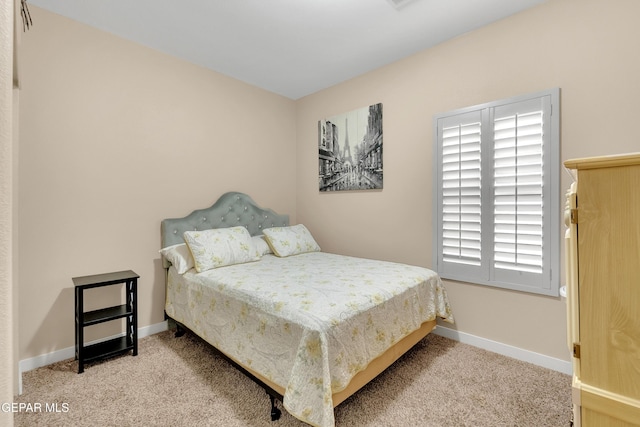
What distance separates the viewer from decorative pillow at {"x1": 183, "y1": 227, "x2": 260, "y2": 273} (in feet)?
8.19

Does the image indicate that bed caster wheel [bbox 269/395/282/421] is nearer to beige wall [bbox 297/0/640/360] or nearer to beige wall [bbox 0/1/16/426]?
beige wall [bbox 0/1/16/426]

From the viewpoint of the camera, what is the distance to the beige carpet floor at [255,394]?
1.64 meters

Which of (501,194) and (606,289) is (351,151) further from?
(606,289)

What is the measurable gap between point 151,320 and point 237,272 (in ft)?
3.72

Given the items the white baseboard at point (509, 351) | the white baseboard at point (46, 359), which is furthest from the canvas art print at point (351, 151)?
the white baseboard at point (46, 359)

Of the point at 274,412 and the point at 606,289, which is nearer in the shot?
the point at 606,289

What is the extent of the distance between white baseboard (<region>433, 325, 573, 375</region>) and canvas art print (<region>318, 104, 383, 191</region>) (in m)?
1.54

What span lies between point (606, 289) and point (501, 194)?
162cm

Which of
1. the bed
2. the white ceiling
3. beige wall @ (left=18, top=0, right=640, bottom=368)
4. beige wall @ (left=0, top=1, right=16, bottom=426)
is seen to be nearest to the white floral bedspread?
the bed

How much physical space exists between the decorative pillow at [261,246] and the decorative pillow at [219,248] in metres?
0.18

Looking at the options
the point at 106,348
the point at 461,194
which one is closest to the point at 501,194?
the point at 461,194

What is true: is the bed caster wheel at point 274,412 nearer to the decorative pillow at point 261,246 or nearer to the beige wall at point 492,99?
the decorative pillow at point 261,246

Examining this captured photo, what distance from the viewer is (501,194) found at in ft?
7.50

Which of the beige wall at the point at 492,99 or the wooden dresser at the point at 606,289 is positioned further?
the beige wall at the point at 492,99
